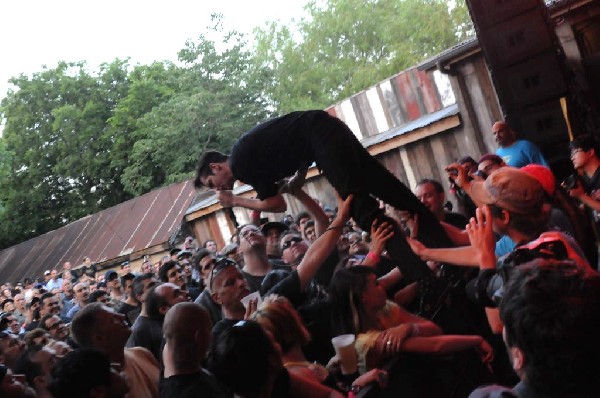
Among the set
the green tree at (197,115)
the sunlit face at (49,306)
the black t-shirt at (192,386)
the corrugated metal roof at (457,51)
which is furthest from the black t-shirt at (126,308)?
the green tree at (197,115)

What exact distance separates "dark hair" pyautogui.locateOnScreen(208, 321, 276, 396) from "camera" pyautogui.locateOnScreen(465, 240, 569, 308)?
83 cm

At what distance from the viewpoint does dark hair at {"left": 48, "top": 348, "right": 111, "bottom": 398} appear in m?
2.76

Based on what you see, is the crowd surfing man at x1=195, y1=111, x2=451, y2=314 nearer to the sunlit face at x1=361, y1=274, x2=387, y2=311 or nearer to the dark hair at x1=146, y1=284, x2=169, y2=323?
the sunlit face at x1=361, y1=274, x2=387, y2=311

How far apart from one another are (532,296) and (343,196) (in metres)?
2.23

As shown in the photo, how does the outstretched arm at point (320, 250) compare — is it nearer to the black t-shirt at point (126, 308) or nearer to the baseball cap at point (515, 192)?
the baseball cap at point (515, 192)

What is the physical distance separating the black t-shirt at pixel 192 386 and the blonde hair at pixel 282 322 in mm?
336

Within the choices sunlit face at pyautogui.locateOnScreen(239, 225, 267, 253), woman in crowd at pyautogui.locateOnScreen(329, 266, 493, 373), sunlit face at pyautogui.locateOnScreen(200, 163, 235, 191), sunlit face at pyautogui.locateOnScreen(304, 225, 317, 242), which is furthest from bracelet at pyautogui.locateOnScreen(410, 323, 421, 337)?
sunlit face at pyautogui.locateOnScreen(304, 225, 317, 242)

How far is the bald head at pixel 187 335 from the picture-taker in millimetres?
2854

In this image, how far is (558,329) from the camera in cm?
146

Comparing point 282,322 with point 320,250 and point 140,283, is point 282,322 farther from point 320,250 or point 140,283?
point 140,283

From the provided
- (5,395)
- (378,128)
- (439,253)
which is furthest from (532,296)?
(378,128)

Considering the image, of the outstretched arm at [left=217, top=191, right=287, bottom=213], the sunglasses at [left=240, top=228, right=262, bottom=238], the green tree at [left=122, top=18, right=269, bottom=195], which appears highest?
the green tree at [left=122, top=18, right=269, bottom=195]

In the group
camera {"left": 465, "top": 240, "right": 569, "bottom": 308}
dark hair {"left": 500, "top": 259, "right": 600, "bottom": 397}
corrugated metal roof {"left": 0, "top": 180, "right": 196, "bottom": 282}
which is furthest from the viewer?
corrugated metal roof {"left": 0, "top": 180, "right": 196, "bottom": 282}

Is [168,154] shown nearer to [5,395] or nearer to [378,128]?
[378,128]
